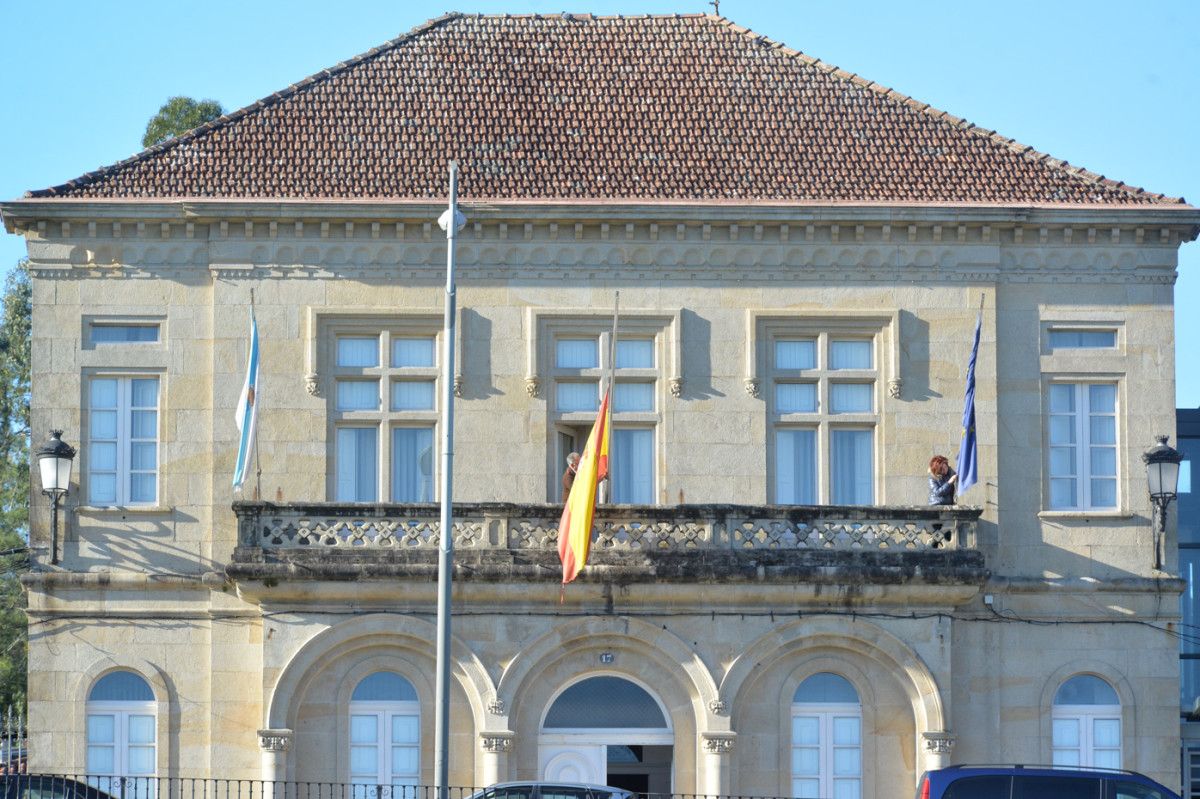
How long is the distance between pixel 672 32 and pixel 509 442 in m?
7.95

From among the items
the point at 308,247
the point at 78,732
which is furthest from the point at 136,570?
the point at 308,247

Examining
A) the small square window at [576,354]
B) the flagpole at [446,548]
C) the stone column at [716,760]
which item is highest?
the small square window at [576,354]

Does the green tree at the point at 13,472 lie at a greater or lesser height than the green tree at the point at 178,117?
lesser

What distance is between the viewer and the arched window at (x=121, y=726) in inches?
1364

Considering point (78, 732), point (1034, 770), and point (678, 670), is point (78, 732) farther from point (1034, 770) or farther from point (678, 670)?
point (1034, 770)

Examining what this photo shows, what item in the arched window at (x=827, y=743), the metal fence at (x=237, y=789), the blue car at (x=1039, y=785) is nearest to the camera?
the blue car at (x=1039, y=785)

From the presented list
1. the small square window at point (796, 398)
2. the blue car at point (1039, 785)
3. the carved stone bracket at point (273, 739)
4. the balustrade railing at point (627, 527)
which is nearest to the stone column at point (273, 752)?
the carved stone bracket at point (273, 739)

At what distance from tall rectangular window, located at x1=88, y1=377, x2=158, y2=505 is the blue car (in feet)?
41.6

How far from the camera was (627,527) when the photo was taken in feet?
111

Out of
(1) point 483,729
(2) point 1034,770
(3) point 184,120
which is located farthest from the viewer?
(3) point 184,120

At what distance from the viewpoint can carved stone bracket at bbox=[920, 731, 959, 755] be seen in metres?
33.8

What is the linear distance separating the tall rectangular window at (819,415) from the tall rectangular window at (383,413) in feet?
16.8

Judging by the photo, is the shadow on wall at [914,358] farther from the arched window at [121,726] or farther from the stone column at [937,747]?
the arched window at [121,726]

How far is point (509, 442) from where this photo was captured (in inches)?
1393
